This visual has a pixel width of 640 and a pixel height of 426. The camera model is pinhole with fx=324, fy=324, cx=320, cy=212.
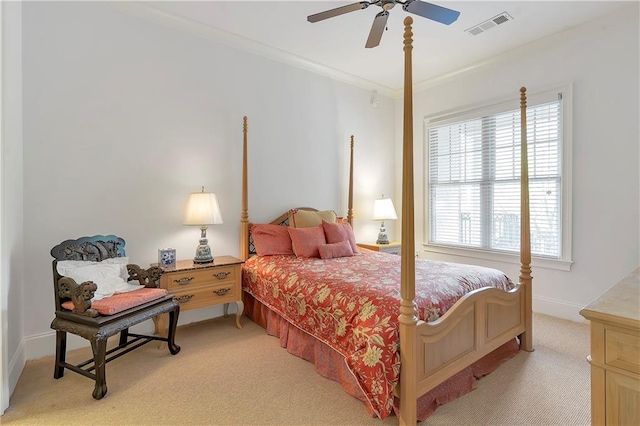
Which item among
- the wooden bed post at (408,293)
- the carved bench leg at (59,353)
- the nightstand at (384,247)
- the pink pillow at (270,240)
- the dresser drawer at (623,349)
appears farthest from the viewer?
the nightstand at (384,247)

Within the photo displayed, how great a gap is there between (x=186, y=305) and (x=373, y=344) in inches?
69.5

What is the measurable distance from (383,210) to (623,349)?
3506 millimetres

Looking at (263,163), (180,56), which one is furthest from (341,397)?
(180,56)

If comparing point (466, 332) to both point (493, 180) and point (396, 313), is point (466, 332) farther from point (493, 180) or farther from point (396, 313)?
point (493, 180)

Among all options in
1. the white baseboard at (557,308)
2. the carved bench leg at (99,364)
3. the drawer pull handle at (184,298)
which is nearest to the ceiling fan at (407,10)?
the drawer pull handle at (184,298)

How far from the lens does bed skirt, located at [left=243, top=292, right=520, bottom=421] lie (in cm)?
191

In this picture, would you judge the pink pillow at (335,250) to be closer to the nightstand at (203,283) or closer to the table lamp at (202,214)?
the nightstand at (203,283)

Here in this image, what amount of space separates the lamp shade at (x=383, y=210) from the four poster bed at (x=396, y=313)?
1243 millimetres

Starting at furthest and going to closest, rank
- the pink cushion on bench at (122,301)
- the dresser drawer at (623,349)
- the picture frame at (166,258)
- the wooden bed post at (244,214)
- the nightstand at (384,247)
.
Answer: the nightstand at (384,247), the wooden bed post at (244,214), the picture frame at (166,258), the pink cushion on bench at (122,301), the dresser drawer at (623,349)

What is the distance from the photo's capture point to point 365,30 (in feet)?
10.8

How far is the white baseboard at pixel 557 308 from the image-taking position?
3279 mm

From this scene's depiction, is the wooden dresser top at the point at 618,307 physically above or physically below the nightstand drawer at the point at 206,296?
above

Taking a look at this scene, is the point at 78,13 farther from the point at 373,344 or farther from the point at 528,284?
the point at 528,284

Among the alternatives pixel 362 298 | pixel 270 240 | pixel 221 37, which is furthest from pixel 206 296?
pixel 221 37
